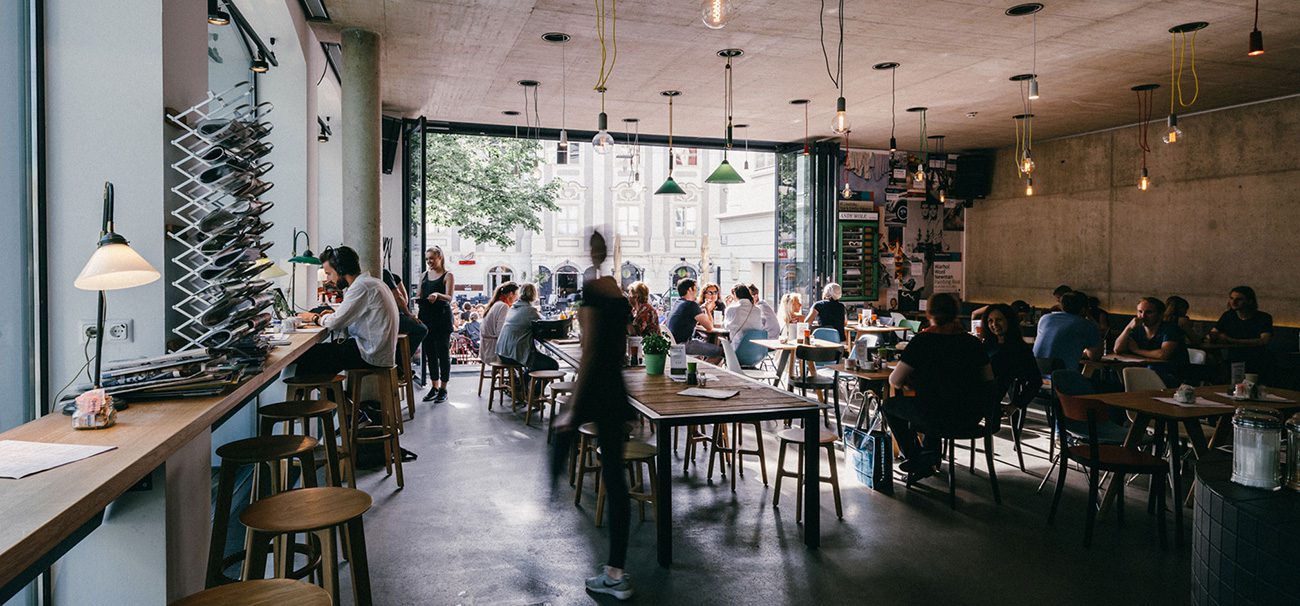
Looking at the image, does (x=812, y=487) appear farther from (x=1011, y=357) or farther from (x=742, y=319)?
(x=742, y=319)

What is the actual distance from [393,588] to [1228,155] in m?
9.78

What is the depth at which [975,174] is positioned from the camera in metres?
11.8

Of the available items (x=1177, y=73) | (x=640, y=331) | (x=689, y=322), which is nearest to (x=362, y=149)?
(x=640, y=331)

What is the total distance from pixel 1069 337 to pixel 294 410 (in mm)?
5936

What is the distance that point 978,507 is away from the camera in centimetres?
470

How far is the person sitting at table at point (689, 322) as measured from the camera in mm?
7703

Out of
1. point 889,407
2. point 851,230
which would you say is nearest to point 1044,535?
point 889,407

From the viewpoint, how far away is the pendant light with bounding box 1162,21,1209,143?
224 inches

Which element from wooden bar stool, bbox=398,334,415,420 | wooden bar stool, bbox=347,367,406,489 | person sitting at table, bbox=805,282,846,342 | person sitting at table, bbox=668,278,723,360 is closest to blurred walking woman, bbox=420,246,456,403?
wooden bar stool, bbox=398,334,415,420

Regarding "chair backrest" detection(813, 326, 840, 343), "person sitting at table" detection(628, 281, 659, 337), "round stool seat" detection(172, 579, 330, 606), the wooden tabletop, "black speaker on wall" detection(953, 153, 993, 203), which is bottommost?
"round stool seat" detection(172, 579, 330, 606)

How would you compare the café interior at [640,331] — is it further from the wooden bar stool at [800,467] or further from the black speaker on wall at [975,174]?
the black speaker on wall at [975,174]

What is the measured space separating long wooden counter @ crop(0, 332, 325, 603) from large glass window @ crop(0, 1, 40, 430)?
1.31 ft

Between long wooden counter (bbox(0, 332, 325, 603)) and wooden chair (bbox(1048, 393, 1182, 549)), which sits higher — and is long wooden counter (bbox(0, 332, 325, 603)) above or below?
above

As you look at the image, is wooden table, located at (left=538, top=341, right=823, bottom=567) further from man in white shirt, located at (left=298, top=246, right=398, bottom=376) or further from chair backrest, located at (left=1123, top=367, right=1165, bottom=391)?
chair backrest, located at (left=1123, top=367, right=1165, bottom=391)
